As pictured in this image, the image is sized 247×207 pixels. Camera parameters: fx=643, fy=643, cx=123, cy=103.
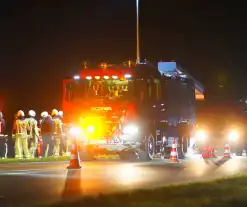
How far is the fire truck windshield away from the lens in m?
22.6

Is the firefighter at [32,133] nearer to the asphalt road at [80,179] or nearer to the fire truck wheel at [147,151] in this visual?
the fire truck wheel at [147,151]

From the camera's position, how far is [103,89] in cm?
2280

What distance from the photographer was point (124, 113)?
22.7 meters

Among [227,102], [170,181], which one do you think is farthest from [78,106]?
[227,102]

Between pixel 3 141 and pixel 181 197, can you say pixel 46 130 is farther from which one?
pixel 181 197

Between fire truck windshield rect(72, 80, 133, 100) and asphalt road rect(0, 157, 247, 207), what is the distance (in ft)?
11.9

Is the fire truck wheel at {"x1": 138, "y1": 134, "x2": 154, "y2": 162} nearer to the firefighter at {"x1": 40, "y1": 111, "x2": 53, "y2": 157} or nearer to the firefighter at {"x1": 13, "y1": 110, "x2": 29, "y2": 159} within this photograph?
the firefighter at {"x1": 40, "y1": 111, "x2": 53, "y2": 157}

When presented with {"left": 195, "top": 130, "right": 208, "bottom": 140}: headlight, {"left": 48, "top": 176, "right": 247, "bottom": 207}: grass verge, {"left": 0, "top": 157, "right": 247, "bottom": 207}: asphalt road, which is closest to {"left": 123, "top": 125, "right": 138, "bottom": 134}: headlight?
{"left": 0, "top": 157, "right": 247, "bottom": 207}: asphalt road

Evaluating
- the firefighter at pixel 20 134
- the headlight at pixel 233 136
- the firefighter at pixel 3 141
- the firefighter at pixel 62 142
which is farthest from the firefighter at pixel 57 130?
the headlight at pixel 233 136

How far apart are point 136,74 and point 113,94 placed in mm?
1081

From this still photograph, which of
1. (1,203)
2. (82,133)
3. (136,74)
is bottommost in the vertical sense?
(1,203)

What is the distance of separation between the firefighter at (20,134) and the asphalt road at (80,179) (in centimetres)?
467

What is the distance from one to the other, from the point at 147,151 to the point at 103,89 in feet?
9.91

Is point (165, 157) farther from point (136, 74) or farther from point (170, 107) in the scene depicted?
point (136, 74)
